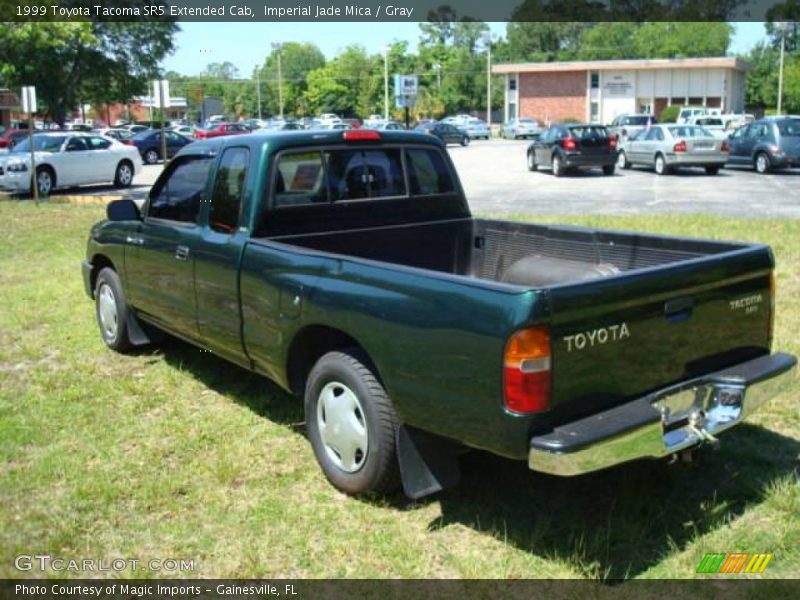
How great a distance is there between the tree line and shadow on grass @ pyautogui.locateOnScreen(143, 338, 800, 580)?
34.1 meters

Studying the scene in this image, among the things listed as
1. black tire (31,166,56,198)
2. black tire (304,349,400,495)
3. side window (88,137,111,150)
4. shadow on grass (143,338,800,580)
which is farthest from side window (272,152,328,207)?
side window (88,137,111,150)

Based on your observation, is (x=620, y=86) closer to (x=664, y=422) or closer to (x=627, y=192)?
(x=627, y=192)

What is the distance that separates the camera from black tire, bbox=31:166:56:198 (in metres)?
21.6

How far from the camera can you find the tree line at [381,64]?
43.5 m

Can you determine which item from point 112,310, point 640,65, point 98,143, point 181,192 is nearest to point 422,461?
point 181,192

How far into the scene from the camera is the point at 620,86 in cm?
7525

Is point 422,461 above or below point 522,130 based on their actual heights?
below

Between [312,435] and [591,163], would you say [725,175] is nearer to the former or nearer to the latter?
[591,163]

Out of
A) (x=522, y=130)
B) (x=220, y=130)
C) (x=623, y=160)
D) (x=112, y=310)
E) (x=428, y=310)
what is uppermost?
(x=522, y=130)

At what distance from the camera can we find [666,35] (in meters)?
107

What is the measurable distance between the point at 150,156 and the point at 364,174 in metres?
34.4

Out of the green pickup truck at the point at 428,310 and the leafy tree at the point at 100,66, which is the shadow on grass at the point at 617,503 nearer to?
the green pickup truck at the point at 428,310

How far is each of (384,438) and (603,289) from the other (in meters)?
1.23

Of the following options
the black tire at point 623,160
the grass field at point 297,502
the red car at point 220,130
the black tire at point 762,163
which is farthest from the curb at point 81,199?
the red car at point 220,130
